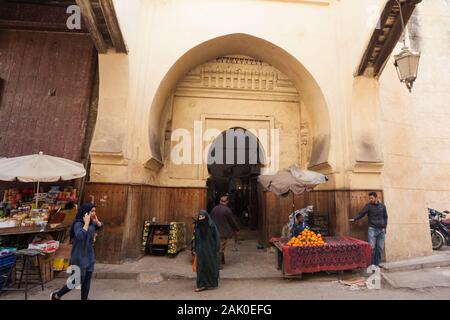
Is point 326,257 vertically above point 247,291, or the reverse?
point 326,257

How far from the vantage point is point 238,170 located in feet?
48.0

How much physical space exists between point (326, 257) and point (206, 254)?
237 cm

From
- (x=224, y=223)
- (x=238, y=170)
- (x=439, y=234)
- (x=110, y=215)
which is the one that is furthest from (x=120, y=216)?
(x=238, y=170)

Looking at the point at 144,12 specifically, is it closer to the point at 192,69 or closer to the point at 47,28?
the point at 192,69

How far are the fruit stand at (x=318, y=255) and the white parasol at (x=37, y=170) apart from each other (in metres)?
4.51

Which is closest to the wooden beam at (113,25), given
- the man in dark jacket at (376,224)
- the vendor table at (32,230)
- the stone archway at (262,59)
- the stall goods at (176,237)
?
the stone archway at (262,59)

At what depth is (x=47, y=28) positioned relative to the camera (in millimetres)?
6844

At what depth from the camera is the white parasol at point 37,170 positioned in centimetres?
480

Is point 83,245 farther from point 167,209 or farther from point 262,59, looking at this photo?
point 262,59

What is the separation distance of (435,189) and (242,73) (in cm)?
823

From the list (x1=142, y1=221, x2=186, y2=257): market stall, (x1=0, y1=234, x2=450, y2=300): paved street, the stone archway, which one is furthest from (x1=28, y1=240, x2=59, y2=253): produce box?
the stone archway

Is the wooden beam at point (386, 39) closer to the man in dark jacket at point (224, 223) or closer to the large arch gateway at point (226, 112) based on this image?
the large arch gateway at point (226, 112)

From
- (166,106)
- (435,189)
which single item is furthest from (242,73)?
(435,189)

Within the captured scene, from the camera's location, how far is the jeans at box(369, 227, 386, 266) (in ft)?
17.8
